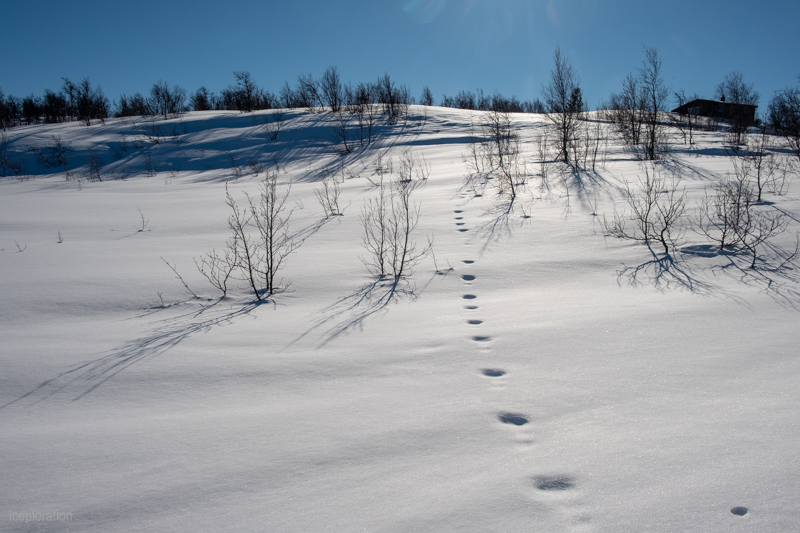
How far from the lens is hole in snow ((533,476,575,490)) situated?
1739 millimetres

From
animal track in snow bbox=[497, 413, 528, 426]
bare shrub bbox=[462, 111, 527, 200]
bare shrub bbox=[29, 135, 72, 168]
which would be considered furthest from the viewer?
bare shrub bbox=[29, 135, 72, 168]

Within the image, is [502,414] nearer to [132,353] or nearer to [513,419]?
[513,419]

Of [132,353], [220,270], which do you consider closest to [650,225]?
[220,270]

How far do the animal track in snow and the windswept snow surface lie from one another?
0.01 meters

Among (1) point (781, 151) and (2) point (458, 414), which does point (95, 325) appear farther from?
(1) point (781, 151)

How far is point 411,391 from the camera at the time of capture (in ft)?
8.37

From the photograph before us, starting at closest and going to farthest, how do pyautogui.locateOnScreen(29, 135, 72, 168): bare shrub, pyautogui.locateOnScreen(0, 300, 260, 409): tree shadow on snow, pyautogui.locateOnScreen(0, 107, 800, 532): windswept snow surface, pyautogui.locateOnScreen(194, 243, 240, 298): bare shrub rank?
1. pyautogui.locateOnScreen(0, 107, 800, 532): windswept snow surface
2. pyautogui.locateOnScreen(0, 300, 260, 409): tree shadow on snow
3. pyautogui.locateOnScreen(194, 243, 240, 298): bare shrub
4. pyautogui.locateOnScreen(29, 135, 72, 168): bare shrub

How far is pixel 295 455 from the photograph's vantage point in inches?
79.2

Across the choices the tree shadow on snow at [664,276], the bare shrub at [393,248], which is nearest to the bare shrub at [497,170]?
the bare shrub at [393,248]

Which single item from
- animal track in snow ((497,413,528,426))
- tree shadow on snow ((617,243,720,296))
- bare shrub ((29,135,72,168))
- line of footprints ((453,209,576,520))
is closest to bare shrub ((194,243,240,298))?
line of footprints ((453,209,576,520))

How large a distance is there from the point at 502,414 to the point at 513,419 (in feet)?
0.22

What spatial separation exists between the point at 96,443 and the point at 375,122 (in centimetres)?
2072

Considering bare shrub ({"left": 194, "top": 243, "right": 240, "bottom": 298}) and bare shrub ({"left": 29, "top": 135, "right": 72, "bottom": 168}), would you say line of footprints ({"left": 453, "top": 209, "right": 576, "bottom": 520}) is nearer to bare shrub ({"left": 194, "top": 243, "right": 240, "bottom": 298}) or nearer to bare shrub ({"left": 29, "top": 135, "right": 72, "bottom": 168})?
bare shrub ({"left": 194, "top": 243, "right": 240, "bottom": 298})

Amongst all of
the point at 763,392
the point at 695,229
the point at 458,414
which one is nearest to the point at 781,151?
the point at 695,229
